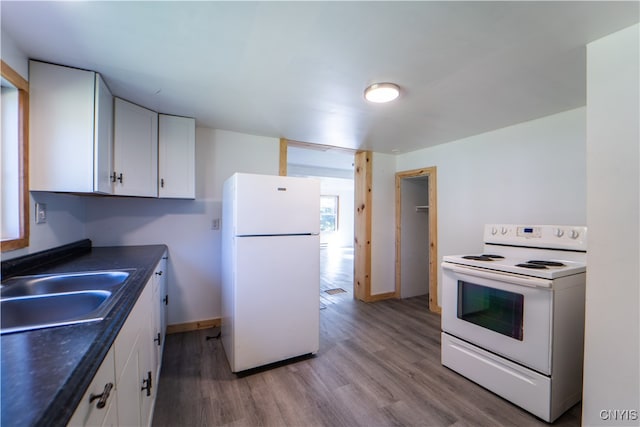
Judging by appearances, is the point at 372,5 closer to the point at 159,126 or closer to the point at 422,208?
the point at 159,126

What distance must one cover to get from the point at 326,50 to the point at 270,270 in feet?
5.17

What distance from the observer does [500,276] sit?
1800mm

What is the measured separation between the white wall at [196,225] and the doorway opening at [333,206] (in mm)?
840

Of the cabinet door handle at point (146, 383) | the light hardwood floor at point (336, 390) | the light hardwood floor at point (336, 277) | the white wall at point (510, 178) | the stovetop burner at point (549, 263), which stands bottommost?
the light hardwood floor at point (336, 277)

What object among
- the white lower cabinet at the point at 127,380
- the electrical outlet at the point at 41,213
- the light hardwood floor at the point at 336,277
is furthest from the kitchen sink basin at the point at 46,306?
the light hardwood floor at the point at 336,277

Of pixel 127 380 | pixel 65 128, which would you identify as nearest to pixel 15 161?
pixel 65 128

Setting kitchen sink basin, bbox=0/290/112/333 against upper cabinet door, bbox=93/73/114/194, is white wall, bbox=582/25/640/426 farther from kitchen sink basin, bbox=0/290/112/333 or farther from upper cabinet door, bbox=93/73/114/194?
upper cabinet door, bbox=93/73/114/194

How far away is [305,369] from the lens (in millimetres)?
2154

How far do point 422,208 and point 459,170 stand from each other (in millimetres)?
1104

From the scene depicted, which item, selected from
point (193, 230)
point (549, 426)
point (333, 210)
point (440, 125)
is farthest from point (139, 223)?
point (333, 210)

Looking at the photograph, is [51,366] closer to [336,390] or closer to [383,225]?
[336,390]

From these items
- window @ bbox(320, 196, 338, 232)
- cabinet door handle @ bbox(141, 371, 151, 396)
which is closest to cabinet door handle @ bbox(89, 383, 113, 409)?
cabinet door handle @ bbox(141, 371, 151, 396)

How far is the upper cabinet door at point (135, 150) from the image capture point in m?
2.08

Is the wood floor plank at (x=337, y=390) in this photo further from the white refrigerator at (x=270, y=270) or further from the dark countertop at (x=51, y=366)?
the dark countertop at (x=51, y=366)
